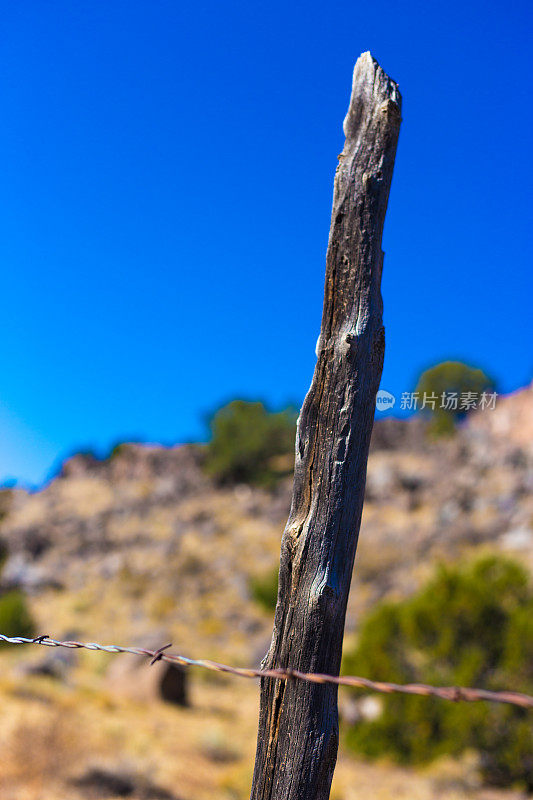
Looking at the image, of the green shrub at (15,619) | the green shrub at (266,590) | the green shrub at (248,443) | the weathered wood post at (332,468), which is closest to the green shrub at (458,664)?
the weathered wood post at (332,468)

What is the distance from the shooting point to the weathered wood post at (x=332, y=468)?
2.22m

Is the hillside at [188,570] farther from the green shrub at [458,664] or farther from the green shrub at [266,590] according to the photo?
the green shrub at [458,664]

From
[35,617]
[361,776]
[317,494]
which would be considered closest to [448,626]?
[361,776]

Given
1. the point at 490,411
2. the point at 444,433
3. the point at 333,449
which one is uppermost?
the point at 490,411

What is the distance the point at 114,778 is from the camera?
7.56 m

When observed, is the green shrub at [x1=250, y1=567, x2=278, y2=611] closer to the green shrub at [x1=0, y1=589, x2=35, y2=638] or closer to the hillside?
the hillside

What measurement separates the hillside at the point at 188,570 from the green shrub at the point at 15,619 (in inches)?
26.7

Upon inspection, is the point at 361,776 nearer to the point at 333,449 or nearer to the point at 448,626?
the point at 448,626

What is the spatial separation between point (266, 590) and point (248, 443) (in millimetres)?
13701

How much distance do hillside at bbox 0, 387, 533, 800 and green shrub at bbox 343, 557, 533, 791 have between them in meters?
0.51

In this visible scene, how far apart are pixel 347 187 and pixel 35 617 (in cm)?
1862

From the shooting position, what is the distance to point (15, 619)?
16031 millimetres

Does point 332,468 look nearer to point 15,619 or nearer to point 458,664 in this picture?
point 458,664

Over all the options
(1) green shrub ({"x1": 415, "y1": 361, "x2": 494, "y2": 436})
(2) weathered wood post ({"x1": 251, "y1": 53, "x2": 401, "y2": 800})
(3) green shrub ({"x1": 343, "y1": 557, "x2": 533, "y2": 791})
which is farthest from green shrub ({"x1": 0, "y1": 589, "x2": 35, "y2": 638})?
(1) green shrub ({"x1": 415, "y1": 361, "x2": 494, "y2": 436})
